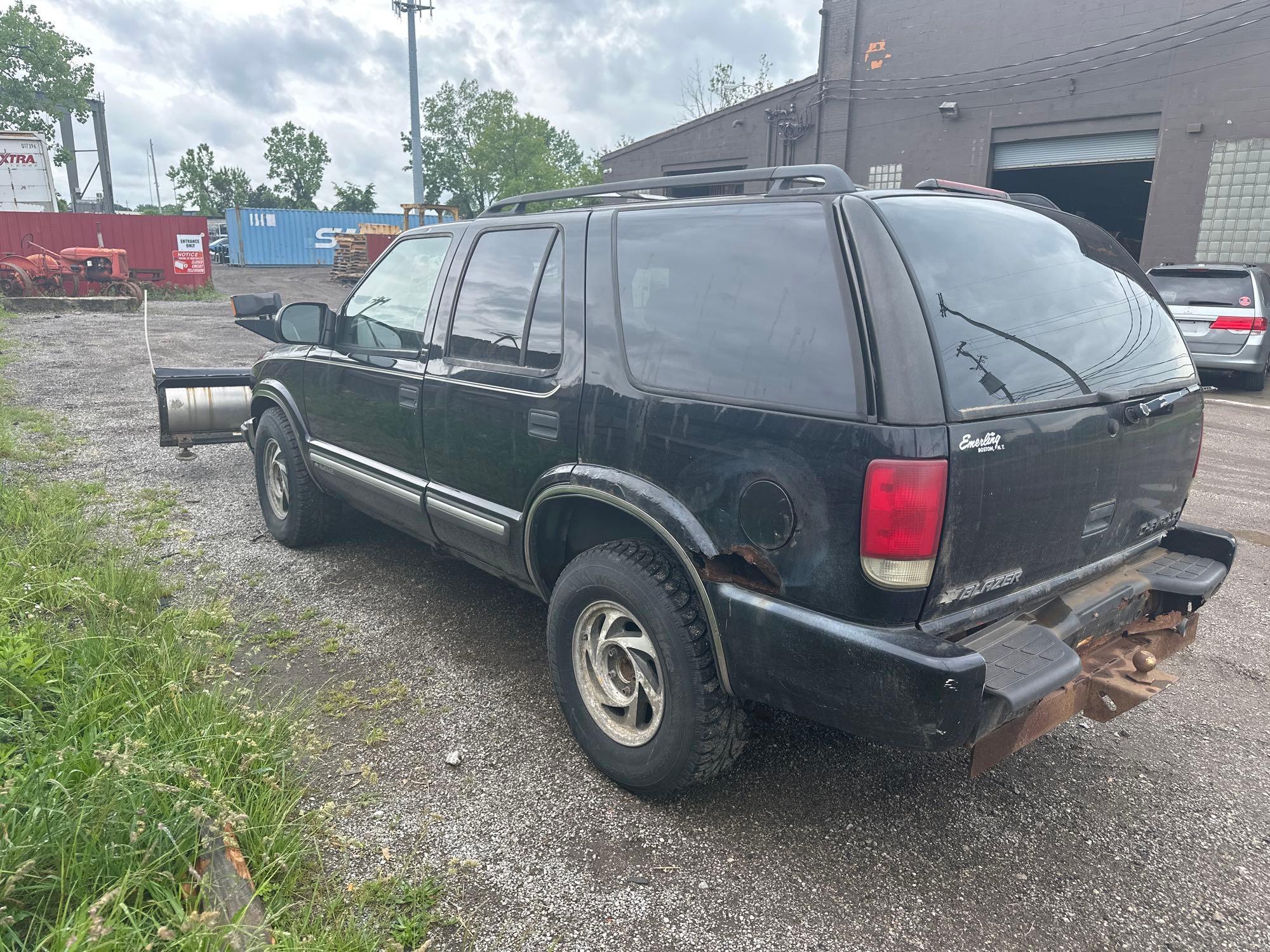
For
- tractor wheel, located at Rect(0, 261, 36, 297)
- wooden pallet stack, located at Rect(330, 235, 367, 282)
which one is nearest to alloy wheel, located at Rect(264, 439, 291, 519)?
tractor wheel, located at Rect(0, 261, 36, 297)

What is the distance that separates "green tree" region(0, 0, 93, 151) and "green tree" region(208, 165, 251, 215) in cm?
2739

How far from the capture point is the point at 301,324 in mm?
4438

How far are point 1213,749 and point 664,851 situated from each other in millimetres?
2108

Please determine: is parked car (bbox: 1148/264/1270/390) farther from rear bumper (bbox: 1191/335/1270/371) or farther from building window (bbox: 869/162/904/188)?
building window (bbox: 869/162/904/188)

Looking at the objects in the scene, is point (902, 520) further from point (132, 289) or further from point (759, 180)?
point (132, 289)

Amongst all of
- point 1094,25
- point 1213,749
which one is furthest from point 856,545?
point 1094,25

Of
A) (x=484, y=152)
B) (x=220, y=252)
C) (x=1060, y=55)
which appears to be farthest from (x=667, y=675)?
(x=484, y=152)

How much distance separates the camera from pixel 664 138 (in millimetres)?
24047

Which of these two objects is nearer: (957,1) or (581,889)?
(581,889)

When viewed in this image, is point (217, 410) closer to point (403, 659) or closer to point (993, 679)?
point (403, 659)

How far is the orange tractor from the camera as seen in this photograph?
763 inches

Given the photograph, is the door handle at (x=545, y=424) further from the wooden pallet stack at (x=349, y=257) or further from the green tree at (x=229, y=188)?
the green tree at (x=229, y=188)

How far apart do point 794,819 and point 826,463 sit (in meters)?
1.25

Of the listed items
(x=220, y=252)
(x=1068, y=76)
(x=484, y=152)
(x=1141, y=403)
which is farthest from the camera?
(x=484, y=152)
